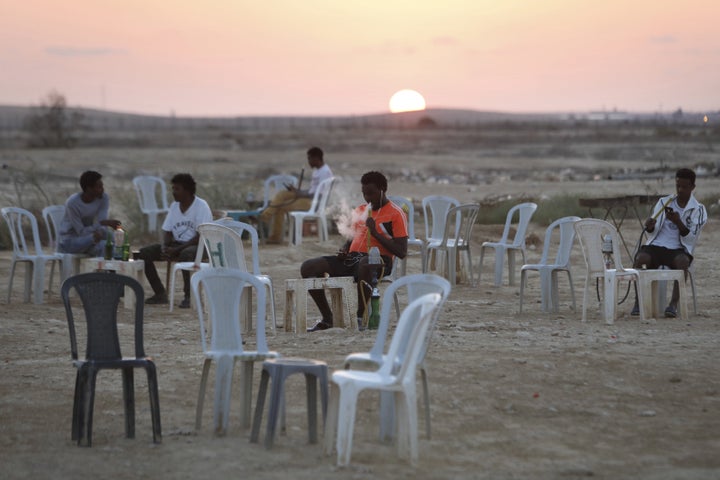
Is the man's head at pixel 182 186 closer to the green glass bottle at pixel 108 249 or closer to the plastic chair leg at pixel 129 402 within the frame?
the green glass bottle at pixel 108 249

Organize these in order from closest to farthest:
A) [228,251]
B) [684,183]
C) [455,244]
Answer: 1. [228,251]
2. [684,183]
3. [455,244]

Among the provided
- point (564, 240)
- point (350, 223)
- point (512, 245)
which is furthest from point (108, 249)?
point (512, 245)

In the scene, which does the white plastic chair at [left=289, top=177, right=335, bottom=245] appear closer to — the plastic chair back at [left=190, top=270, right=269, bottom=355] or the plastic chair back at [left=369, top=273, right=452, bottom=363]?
the plastic chair back at [left=190, top=270, right=269, bottom=355]

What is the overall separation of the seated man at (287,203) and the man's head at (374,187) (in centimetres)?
694

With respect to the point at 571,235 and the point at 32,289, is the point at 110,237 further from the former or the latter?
the point at 571,235

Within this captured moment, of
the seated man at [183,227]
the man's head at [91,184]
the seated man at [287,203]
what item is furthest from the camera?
the seated man at [287,203]

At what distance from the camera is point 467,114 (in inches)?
6973

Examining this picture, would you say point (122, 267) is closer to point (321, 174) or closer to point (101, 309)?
point (101, 309)

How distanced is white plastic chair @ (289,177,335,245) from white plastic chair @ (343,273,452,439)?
34.3 feet

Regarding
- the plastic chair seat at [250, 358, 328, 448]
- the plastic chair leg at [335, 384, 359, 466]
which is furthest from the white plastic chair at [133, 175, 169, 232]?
the plastic chair leg at [335, 384, 359, 466]

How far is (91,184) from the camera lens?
12.7 m

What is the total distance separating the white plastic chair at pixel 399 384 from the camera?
19.9 feet

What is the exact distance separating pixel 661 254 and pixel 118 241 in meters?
5.56

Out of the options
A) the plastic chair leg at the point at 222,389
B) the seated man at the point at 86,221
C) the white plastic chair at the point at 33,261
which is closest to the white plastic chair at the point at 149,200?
the white plastic chair at the point at 33,261
